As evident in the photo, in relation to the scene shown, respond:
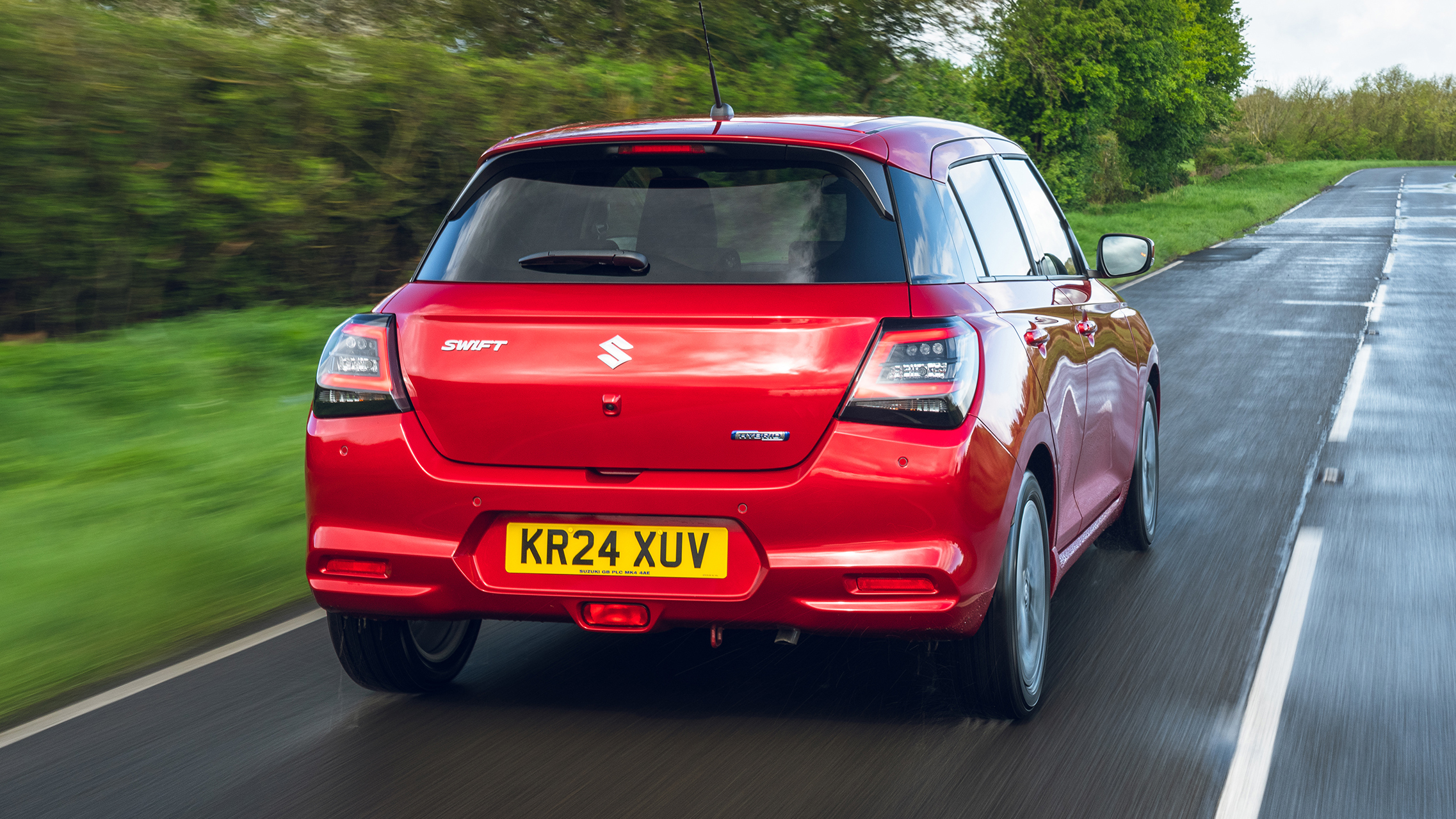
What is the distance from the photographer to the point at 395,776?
11.9ft

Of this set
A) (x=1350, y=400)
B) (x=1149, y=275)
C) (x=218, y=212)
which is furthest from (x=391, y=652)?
(x=1149, y=275)

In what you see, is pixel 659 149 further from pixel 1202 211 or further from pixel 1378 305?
pixel 1202 211

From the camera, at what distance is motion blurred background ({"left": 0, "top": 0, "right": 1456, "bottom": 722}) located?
5785mm

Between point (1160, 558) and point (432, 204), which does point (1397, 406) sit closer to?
point (1160, 558)

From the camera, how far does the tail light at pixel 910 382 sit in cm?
353

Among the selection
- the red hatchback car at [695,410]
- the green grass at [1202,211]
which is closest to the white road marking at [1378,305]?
the green grass at [1202,211]

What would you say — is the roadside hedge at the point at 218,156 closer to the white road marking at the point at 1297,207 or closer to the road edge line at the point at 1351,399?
the road edge line at the point at 1351,399

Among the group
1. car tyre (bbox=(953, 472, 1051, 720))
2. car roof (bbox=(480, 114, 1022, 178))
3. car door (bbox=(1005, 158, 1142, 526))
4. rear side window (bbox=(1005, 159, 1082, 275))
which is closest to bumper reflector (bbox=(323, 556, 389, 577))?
car roof (bbox=(480, 114, 1022, 178))

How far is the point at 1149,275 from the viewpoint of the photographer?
24.7m

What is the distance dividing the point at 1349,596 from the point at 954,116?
63.9 feet

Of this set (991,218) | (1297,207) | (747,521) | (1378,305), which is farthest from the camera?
(1297,207)

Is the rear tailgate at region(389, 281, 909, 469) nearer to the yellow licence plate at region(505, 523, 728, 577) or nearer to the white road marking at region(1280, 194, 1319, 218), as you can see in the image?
the yellow licence plate at region(505, 523, 728, 577)

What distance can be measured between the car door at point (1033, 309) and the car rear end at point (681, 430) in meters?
0.53

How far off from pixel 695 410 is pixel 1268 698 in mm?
2003
